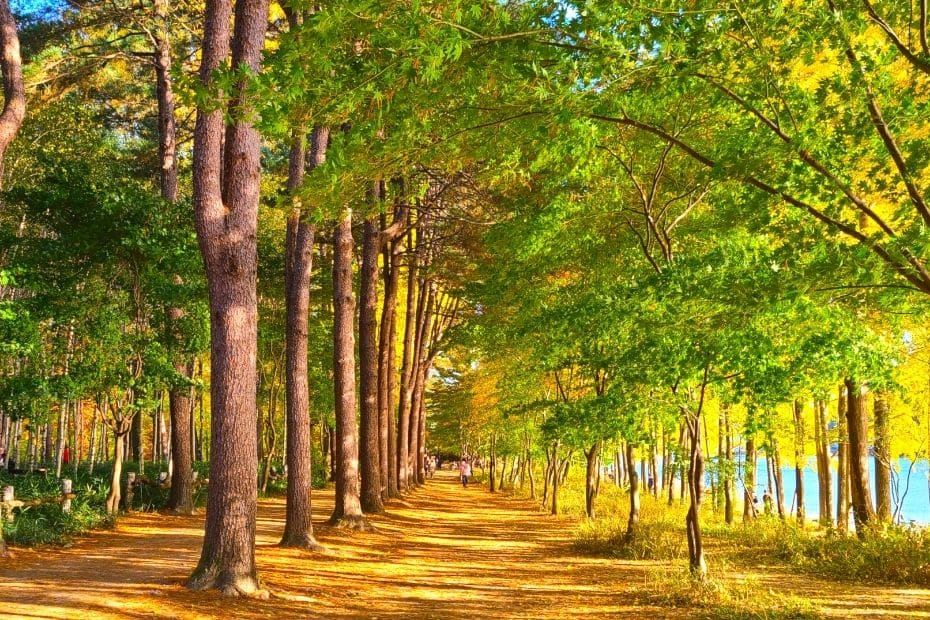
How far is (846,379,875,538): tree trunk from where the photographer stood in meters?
15.1

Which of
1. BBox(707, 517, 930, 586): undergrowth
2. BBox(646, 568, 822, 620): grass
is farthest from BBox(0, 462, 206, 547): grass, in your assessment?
BBox(707, 517, 930, 586): undergrowth

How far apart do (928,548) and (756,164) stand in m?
8.66

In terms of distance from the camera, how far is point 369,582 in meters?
10.7

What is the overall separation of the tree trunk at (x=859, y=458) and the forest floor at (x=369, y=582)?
10.0 feet

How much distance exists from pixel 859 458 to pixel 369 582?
34.9 feet

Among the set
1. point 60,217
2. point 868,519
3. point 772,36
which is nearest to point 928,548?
point 868,519

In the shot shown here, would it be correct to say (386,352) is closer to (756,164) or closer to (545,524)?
(545,524)

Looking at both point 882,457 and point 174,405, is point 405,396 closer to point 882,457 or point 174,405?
point 174,405

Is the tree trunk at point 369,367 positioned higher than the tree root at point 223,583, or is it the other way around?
→ the tree trunk at point 369,367

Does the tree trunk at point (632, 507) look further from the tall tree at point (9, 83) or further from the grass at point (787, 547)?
the tall tree at point (9, 83)

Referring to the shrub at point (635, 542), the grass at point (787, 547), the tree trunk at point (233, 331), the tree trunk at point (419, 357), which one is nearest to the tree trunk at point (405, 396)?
the tree trunk at point (419, 357)

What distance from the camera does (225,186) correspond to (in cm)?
907

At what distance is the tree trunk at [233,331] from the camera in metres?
8.61

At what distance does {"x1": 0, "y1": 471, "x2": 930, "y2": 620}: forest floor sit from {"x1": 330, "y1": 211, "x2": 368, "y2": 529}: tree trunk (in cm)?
70
